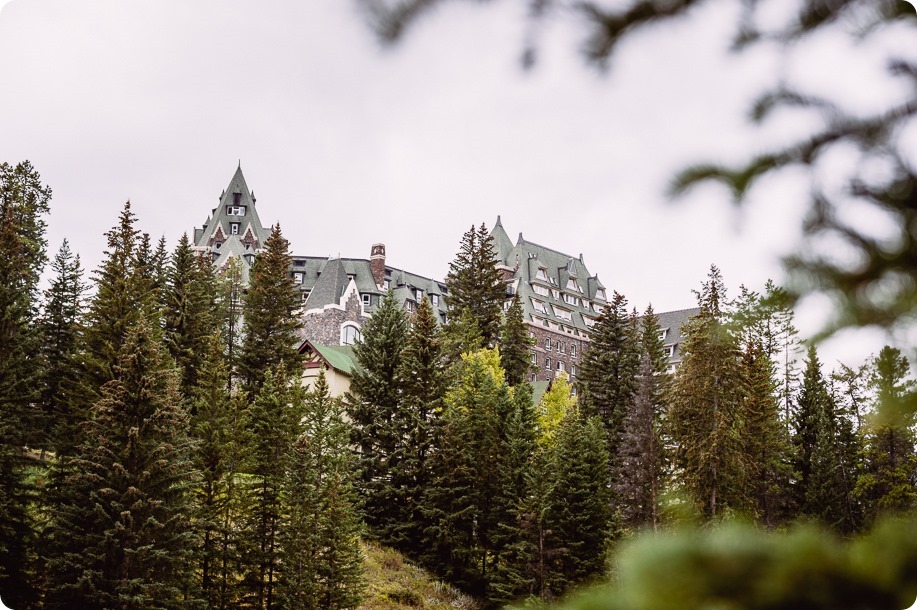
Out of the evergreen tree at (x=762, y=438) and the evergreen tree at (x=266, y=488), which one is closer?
the evergreen tree at (x=266, y=488)

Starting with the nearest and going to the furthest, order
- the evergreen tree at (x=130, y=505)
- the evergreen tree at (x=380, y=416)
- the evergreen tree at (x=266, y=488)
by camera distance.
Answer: the evergreen tree at (x=130, y=505)
the evergreen tree at (x=266, y=488)
the evergreen tree at (x=380, y=416)

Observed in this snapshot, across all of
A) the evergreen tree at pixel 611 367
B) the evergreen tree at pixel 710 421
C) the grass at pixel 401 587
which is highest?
the evergreen tree at pixel 611 367

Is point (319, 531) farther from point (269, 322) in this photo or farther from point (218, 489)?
point (269, 322)

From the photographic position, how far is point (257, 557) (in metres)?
23.4

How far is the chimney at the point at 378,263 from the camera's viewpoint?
73.6 meters

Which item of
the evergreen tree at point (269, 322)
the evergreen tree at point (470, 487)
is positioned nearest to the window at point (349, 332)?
the evergreen tree at point (269, 322)

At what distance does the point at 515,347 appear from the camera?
4594 centimetres

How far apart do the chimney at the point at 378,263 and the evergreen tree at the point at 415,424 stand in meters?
36.6

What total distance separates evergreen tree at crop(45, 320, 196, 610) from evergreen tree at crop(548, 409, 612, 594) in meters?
12.4

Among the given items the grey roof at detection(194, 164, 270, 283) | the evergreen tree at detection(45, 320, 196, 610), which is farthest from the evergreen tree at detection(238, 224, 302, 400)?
the grey roof at detection(194, 164, 270, 283)

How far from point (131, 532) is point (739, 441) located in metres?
16.7

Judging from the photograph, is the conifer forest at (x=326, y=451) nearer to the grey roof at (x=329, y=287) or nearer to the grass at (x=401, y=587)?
the grass at (x=401, y=587)

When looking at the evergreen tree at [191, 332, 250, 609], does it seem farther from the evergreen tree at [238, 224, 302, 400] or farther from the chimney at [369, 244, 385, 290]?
the chimney at [369, 244, 385, 290]

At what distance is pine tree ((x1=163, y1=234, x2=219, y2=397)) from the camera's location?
1310 inches
